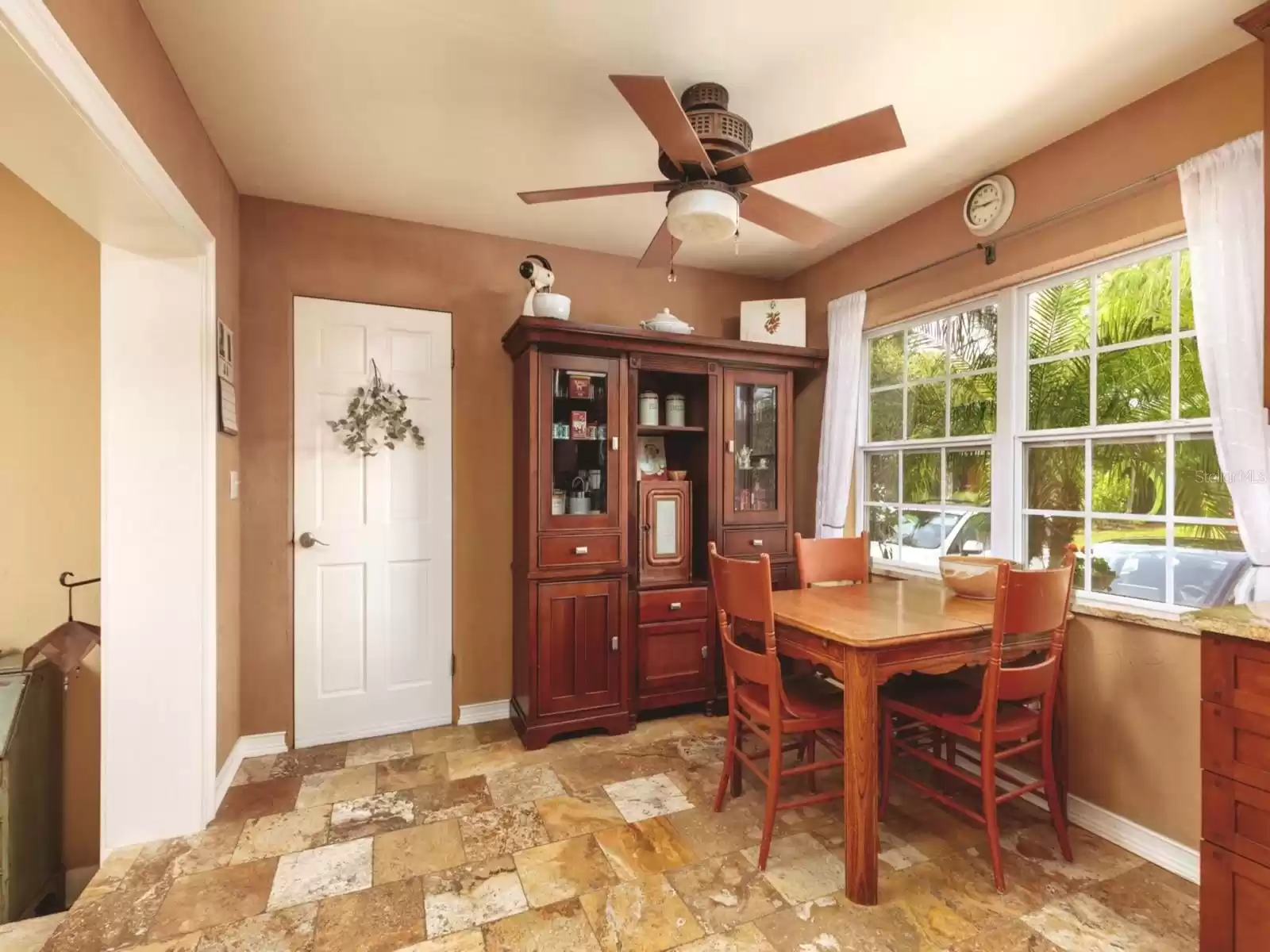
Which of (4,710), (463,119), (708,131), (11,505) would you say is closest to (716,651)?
(708,131)

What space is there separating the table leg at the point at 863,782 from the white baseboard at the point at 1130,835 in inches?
35.9

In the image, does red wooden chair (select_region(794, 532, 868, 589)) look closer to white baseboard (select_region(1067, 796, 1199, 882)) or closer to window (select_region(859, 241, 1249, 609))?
window (select_region(859, 241, 1249, 609))

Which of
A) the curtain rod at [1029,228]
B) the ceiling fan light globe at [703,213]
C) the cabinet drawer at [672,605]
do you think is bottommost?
the cabinet drawer at [672,605]

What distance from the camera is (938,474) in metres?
3.00

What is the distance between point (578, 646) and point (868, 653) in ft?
→ 5.05

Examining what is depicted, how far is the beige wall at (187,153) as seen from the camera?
4.77ft

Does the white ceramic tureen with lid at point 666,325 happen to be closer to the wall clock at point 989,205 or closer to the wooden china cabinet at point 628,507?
the wooden china cabinet at point 628,507

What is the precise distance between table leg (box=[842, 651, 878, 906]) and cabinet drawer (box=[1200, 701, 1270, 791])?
0.75 metres

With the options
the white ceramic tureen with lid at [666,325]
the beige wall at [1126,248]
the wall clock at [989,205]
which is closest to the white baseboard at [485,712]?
the white ceramic tureen with lid at [666,325]

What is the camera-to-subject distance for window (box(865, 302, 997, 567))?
2771 mm

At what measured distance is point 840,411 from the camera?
332 cm

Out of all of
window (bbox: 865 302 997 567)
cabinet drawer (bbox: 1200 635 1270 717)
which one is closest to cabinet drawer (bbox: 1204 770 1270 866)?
cabinet drawer (bbox: 1200 635 1270 717)

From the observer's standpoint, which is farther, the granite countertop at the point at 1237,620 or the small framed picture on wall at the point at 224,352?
the small framed picture on wall at the point at 224,352

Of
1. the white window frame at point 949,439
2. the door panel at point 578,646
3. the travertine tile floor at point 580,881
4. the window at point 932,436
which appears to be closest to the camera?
the travertine tile floor at point 580,881
